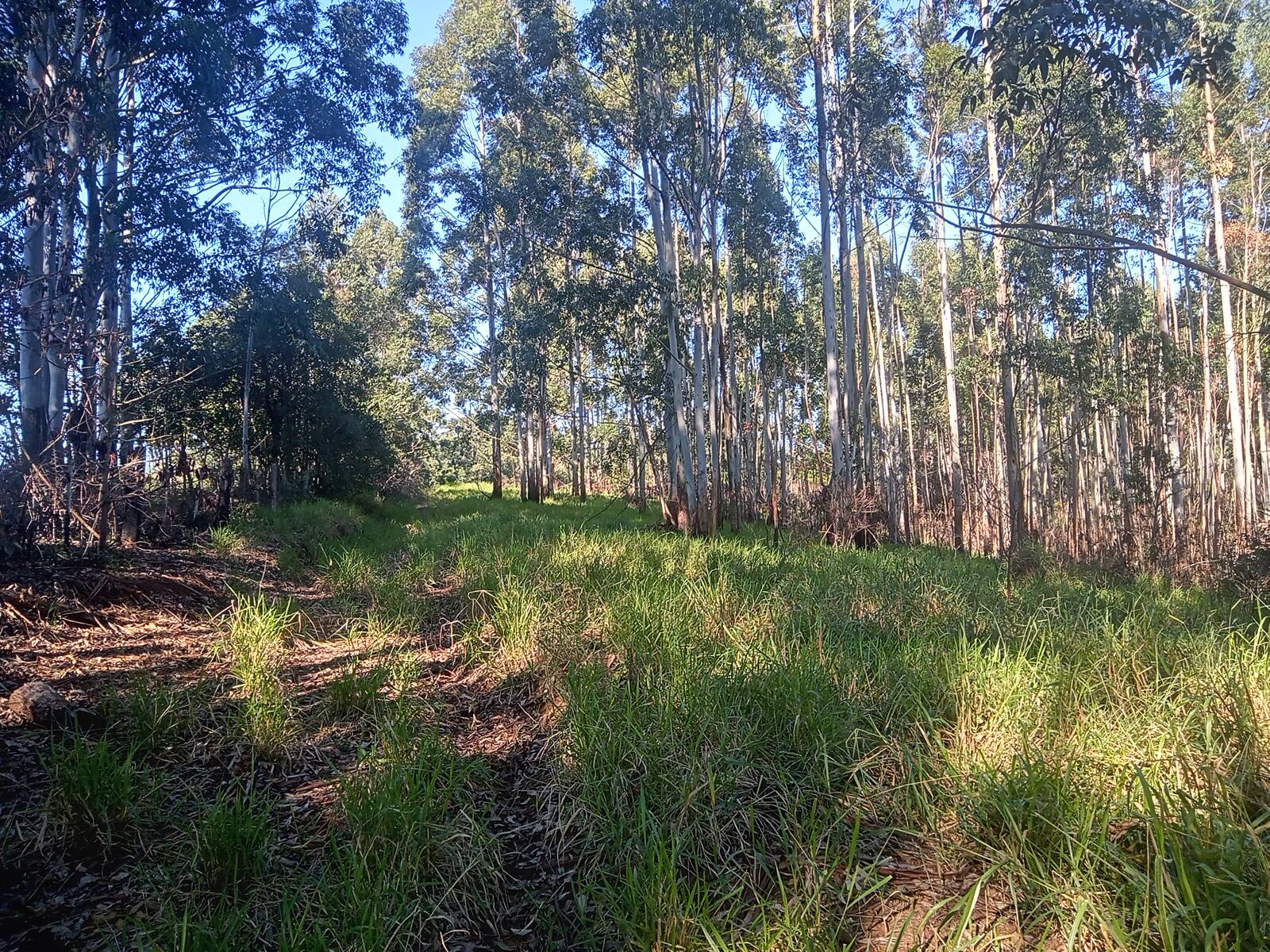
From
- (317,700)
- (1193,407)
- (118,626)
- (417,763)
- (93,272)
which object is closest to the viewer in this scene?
(417,763)

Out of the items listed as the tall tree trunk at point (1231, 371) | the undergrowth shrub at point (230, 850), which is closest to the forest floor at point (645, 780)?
the undergrowth shrub at point (230, 850)

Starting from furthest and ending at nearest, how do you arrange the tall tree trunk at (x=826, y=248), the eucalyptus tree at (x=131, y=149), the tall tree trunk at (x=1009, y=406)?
the tall tree trunk at (x=826, y=248) → the tall tree trunk at (x=1009, y=406) → the eucalyptus tree at (x=131, y=149)

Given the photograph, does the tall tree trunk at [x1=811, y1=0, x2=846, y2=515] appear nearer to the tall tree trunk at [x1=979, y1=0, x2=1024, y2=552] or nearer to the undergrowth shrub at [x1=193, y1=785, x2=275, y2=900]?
the tall tree trunk at [x1=979, y1=0, x2=1024, y2=552]

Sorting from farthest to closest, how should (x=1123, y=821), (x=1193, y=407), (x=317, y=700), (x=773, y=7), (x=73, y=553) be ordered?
1. (x=1193, y=407)
2. (x=773, y=7)
3. (x=73, y=553)
4. (x=317, y=700)
5. (x=1123, y=821)

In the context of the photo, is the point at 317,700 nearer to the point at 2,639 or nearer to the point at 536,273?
the point at 2,639

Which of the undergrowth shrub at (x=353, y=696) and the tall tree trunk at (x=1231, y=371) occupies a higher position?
the tall tree trunk at (x=1231, y=371)

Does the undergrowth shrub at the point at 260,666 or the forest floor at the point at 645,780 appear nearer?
the forest floor at the point at 645,780

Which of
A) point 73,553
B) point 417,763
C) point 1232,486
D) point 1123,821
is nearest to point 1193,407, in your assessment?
point 1232,486

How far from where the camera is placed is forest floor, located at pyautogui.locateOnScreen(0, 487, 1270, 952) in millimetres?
1890

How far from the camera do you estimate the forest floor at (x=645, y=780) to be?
1890 mm

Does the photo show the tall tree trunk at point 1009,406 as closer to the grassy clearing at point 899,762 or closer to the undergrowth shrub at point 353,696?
the grassy clearing at point 899,762

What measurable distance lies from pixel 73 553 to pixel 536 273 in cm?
1248

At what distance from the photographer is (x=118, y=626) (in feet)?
14.9

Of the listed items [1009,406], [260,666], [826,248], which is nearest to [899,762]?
[260,666]
